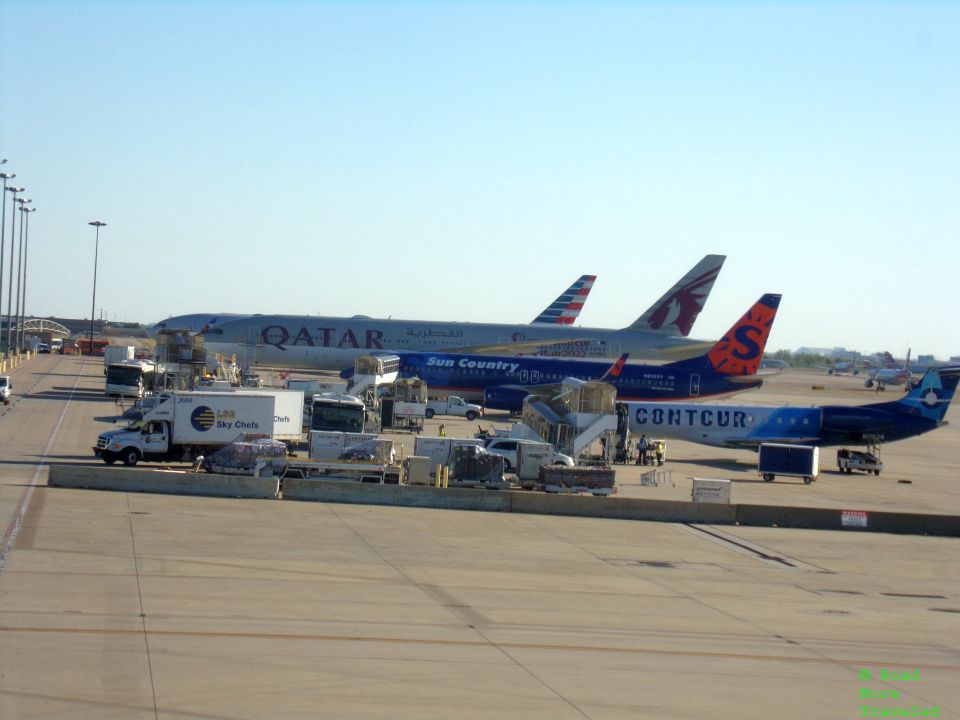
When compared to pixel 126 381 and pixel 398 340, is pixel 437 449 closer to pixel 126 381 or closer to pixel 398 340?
pixel 126 381

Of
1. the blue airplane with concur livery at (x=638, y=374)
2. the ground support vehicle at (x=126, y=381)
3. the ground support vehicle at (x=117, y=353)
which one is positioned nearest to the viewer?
the ground support vehicle at (x=126, y=381)

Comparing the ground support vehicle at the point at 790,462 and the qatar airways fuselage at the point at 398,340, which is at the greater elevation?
the qatar airways fuselage at the point at 398,340

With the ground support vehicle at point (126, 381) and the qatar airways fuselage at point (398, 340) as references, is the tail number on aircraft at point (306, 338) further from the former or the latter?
the ground support vehicle at point (126, 381)

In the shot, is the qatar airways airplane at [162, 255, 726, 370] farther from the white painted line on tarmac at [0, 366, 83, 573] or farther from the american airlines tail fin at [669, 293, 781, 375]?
the white painted line on tarmac at [0, 366, 83, 573]

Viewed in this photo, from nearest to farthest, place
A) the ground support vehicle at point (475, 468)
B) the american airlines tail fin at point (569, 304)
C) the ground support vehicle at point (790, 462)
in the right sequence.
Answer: the ground support vehicle at point (475, 468) → the ground support vehicle at point (790, 462) → the american airlines tail fin at point (569, 304)

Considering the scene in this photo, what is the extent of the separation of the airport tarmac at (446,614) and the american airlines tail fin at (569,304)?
88.0m

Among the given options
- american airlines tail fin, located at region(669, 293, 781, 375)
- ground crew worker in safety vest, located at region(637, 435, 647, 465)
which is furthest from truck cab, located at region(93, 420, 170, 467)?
american airlines tail fin, located at region(669, 293, 781, 375)

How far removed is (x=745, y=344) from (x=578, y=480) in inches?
1578

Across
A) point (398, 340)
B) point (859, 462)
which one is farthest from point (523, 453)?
point (398, 340)

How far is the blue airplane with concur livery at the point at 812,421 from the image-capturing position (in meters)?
55.2

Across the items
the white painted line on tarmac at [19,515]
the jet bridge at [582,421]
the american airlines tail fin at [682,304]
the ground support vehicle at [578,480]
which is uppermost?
the american airlines tail fin at [682,304]

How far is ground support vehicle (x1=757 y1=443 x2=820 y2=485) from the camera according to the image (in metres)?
49.2

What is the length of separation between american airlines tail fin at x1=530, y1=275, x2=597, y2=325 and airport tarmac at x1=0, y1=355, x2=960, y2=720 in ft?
289

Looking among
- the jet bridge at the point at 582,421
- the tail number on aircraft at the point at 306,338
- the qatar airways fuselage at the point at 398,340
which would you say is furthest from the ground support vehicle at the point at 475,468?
the tail number on aircraft at the point at 306,338
